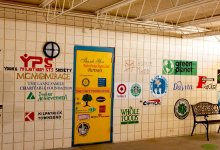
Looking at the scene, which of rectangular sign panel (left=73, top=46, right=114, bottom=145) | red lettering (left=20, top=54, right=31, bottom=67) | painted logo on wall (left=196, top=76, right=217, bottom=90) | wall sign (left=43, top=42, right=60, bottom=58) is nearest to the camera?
red lettering (left=20, top=54, right=31, bottom=67)

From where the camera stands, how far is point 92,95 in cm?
621

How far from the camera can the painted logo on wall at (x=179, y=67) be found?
281 inches

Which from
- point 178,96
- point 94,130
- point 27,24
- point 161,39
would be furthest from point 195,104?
point 27,24

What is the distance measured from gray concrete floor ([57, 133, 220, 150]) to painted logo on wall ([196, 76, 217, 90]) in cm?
138

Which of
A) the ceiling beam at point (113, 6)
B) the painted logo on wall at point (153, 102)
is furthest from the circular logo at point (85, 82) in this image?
the painted logo on wall at point (153, 102)

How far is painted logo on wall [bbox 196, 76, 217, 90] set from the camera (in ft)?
25.3

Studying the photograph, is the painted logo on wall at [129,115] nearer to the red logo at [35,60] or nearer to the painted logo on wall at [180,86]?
the painted logo on wall at [180,86]

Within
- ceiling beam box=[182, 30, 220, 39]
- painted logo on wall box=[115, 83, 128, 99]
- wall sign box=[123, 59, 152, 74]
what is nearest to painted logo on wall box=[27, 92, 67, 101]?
painted logo on wall box=[115, 83, 128, 99]

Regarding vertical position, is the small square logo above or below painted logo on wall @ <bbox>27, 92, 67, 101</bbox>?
above

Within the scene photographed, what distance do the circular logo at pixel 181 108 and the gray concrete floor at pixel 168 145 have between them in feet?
1.97

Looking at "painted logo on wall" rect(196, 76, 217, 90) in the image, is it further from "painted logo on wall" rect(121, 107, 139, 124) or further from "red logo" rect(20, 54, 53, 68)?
"red logo" rect(20, 54, 53, 68)

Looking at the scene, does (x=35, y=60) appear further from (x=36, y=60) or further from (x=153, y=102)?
(x=153, y=102)

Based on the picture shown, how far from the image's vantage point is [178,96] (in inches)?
289

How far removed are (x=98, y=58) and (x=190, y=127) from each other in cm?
320
